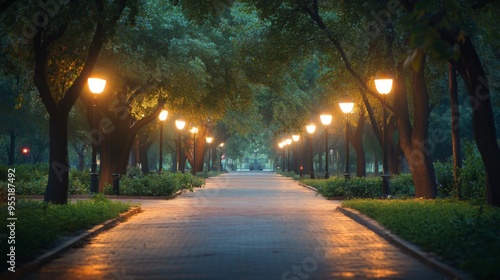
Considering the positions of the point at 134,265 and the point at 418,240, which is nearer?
the point at 134,265

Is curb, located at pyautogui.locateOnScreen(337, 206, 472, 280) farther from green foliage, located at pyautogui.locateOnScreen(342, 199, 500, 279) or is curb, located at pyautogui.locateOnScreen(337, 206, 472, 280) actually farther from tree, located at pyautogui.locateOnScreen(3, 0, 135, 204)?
tree, located at pyautogui.locateOnScreen(3, 0, 135, 204)

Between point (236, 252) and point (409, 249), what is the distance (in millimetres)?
2824

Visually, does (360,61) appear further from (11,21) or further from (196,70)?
(11,21)

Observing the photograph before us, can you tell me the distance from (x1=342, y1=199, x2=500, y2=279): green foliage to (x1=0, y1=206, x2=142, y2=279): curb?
18.7 feet

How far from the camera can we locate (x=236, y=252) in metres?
13.7

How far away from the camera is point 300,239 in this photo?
1597 centimetres

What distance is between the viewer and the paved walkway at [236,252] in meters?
11.2

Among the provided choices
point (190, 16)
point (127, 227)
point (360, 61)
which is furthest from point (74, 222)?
point (360, 61)

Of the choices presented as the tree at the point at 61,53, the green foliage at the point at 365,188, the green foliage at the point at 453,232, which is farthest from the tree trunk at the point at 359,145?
the green foliage at the point at 453,232

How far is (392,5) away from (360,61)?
306 inches

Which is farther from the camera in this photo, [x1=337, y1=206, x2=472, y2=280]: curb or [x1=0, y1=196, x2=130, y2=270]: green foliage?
[x1=0, y1=196, x2=130, y2=270]: green foliage

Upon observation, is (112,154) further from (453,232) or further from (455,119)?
(453,232)

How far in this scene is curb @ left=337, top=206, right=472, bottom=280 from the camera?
10.6 metres

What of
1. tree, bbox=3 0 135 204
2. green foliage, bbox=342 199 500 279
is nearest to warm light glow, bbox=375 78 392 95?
green foliage, bbox=342 199 500 279
